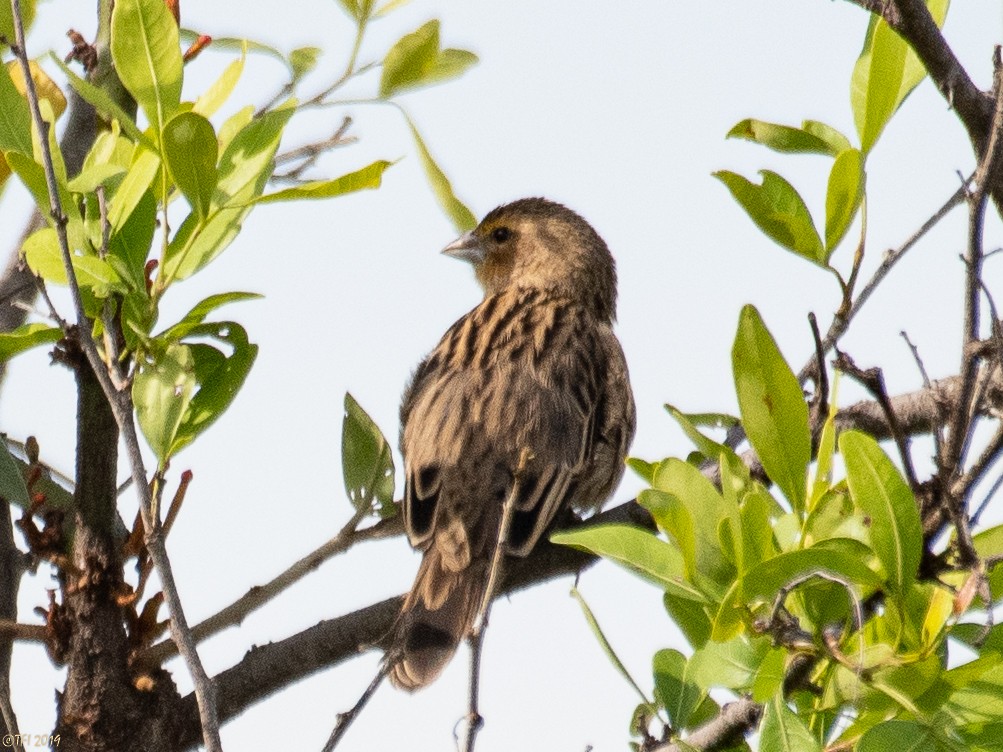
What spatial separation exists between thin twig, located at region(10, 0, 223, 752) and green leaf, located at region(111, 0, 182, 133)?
191mm

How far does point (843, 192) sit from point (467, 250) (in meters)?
3.96

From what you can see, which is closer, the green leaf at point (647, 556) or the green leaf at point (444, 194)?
the green leaf at point (647, 556)

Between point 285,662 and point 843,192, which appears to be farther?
point 285,662

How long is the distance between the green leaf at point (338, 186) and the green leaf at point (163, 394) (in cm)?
38

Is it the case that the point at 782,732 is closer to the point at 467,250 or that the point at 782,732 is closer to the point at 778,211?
the point at 778,211

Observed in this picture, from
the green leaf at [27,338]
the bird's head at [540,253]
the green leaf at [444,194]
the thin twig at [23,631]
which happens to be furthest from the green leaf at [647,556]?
the bird's head at [540,253]

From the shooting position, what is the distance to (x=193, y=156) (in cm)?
299

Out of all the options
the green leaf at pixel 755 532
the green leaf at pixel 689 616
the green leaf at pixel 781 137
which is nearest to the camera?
the green leaf at pixel 755 532

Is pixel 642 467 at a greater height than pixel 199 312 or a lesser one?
lesser

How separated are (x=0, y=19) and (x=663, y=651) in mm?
1937

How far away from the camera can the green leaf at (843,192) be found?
3.07 meters

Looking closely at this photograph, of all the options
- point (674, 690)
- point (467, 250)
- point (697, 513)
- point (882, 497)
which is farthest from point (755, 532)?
point (467, 250)

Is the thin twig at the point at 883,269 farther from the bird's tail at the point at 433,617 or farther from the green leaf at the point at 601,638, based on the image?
the bird's tail at the point at 433,617

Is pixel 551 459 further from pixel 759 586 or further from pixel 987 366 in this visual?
pixel 759 586
